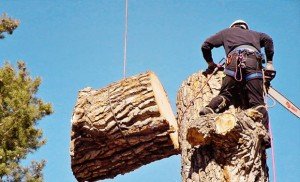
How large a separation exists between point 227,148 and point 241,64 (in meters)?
0.89

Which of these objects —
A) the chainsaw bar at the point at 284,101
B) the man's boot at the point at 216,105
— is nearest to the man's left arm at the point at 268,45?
the chainsaw bar at the point at 284,101

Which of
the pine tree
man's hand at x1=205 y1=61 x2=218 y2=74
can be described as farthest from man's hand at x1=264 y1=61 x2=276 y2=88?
the pine tree

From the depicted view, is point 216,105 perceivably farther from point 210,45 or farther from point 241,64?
point 210,45

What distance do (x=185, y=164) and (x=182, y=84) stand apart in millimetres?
978

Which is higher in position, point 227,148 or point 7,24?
point 7,24

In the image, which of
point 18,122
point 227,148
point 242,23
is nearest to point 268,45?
point 242,23

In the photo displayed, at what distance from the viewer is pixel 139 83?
4496 millimetres

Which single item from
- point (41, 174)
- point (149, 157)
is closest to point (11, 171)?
point (41, 174)

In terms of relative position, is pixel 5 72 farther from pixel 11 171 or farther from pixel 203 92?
pixel 203 92

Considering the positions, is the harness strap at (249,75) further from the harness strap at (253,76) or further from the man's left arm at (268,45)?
the man's left arm at (268,45)

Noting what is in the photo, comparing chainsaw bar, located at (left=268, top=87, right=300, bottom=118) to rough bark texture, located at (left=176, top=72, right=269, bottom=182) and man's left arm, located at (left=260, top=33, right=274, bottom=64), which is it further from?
rough bark texture, located at (left=176, top=72, right=269, bottom=182)

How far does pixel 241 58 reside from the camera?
4152 millimetres

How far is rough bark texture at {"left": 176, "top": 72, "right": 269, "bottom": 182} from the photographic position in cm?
349

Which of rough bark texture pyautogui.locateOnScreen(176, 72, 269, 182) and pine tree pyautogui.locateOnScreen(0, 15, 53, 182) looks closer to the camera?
rough bark texture pyautogui.locateOnScreen(176, 72, 269, 182)
